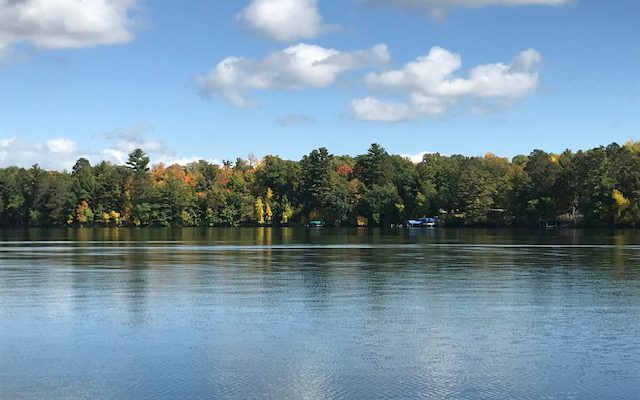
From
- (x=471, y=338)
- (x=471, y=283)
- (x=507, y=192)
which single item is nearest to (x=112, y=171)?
(x=507, y=192)

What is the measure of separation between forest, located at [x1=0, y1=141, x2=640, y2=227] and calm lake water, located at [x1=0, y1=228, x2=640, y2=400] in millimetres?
116238

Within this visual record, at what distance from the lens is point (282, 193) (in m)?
177

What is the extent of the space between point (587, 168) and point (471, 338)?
118143mm

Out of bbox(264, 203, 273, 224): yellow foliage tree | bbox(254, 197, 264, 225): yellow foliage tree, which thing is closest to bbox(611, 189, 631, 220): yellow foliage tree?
bbox(264, 203, 273, 224): yellow foliage tree

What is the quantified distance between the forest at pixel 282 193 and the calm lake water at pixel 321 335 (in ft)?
381

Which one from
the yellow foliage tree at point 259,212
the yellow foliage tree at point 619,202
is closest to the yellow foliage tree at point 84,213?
the yellow foliage tree at point 259,212

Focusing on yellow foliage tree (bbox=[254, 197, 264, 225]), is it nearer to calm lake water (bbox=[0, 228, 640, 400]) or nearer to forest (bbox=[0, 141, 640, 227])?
forest (bbox=[0, 141, 640, 227])

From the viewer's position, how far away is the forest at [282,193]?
494ft

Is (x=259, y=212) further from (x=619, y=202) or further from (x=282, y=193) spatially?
(x=619, y=202)

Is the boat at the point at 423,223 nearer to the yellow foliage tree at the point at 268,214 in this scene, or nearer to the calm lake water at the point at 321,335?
the yellow foliage tree at the point at 268,214

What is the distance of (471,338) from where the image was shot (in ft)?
58.7

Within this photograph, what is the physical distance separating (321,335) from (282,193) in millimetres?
159201

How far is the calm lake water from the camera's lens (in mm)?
13688

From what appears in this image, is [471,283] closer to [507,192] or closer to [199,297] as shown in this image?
[199,297]
